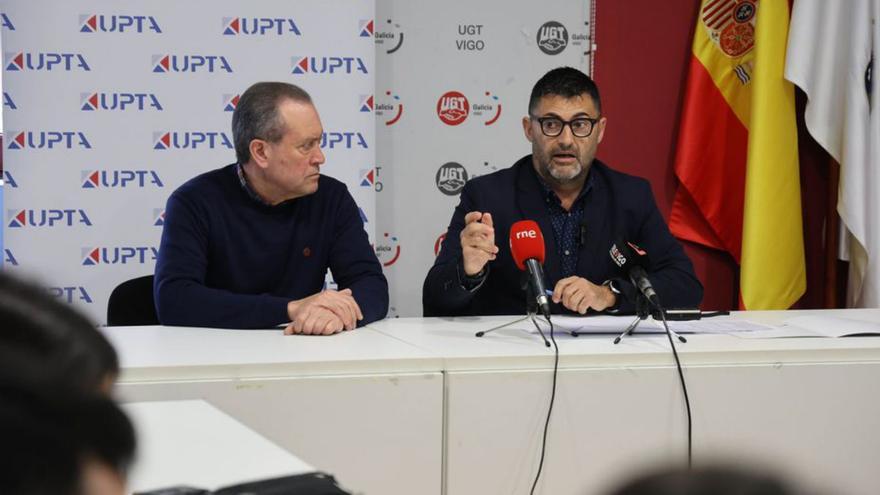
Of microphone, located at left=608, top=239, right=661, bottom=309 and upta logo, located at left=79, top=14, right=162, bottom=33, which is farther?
upta logo, located at left=79, top=14, right=162, bottom=33

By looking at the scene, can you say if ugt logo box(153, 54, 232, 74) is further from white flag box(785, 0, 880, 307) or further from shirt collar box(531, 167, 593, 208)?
white flag box(785, 0, 880, 307)

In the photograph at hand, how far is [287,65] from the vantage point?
399 cm

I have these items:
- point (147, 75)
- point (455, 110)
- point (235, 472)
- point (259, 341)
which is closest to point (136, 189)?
point (147, 75)

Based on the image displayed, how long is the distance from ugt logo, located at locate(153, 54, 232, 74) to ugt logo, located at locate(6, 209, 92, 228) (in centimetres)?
66

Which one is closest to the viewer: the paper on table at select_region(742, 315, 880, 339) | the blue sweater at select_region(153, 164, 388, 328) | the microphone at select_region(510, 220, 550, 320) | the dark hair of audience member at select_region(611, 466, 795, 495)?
the dark hair of audience member at select_region(611, 466, 795, 495)

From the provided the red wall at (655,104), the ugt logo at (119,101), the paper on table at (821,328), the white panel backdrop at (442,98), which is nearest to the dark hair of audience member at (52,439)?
the paper on table at (821,328)

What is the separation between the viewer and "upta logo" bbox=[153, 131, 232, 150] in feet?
12.9

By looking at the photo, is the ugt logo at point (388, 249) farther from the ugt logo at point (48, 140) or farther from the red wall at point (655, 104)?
the ugt logo at point (48, 140)

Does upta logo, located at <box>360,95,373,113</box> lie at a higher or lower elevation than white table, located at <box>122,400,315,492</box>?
higher

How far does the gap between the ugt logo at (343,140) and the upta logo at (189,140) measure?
397mm

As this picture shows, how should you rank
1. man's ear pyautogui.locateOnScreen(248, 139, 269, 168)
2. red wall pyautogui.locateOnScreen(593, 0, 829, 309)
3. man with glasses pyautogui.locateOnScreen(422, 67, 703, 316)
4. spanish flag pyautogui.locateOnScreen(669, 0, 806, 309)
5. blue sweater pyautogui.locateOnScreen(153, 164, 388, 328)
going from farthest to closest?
1. red wall pyautogui.locateOnScreen(593, 0, 829, 309)
2. spanish flag pyautogui.locateOnScreen(669, 0, 806, 309)
3. man with glasses pyautogui.locateOnScreen(422, 67, 703, 316)
4. man's ear pyautogui.locateOnScreen(248, 139, 269, 168)
5. blue sweater pyautogui.locateOnScreen(153, 164, 388, 328)

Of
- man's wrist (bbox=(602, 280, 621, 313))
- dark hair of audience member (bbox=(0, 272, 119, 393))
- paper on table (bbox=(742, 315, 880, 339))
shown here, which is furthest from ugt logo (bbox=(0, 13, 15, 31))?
dark hair of audience member (bbox=(0, 272, 119, 393))

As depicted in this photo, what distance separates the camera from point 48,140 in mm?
3867

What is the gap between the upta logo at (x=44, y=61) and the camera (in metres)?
3.81
